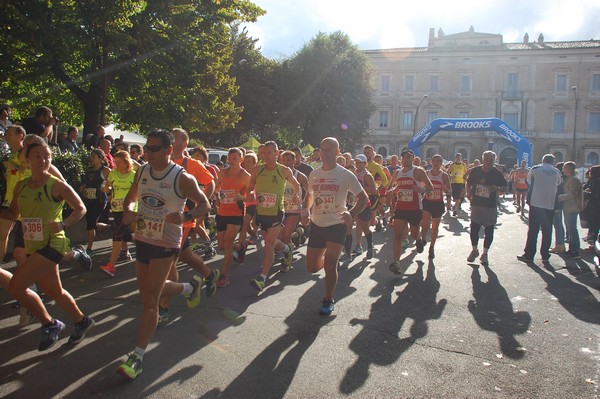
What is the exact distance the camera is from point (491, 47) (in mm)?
58562

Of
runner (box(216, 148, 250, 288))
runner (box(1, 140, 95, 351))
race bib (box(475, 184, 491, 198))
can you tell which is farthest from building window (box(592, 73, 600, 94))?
runner (box(1, 140, 95, 351))

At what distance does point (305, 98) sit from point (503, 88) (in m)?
27.8

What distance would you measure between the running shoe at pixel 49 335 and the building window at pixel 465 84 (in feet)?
198

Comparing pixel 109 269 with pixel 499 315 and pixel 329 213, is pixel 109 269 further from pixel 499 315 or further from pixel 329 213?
pixel 499 315

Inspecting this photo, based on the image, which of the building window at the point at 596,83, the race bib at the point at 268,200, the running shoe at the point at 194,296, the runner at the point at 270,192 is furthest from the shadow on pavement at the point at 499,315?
the building window at the point at 596,83

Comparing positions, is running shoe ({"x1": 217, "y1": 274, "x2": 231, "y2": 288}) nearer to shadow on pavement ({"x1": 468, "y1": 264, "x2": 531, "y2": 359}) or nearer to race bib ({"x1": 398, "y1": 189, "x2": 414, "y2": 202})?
shadow on pavement ({"x1": 468, "y1": 264, "x2": 531, "y2": 359})

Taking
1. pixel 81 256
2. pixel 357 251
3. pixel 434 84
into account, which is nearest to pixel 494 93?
pixel 434 84

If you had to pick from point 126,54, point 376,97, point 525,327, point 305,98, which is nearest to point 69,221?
point 525,327

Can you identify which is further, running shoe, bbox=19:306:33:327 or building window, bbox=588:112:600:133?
building window, bbox=588:112:600:133

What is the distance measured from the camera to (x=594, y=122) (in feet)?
184

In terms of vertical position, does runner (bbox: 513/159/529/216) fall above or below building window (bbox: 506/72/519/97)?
below

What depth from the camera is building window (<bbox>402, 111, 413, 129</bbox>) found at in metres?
60.6

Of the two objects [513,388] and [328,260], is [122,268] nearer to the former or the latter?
[328,260]

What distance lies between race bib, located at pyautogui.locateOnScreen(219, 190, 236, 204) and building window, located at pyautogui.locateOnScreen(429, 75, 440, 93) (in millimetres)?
57047
